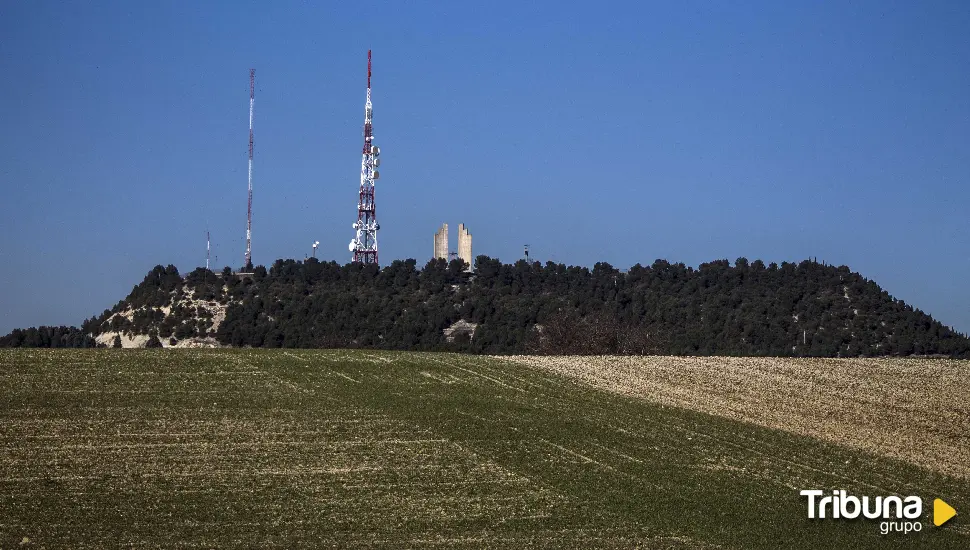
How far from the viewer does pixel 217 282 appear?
67688mm

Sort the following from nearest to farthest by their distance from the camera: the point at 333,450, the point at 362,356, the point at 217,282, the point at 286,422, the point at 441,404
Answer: the point at 333,450 → the point at 286,422 → the point at 441,404 → the point at 362,356 → the point at 217,282

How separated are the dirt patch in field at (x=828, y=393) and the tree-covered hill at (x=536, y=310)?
17.7 meters

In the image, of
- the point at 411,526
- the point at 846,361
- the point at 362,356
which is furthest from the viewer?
the point at 846,361

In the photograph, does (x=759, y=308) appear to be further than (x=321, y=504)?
Yes

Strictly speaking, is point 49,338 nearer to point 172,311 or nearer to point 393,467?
point 172,311

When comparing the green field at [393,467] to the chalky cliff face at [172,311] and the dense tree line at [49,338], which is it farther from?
the chalky cliff face at [172,311]

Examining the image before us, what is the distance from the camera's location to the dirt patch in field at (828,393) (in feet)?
84.5

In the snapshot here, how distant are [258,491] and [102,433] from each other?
549 centimetres

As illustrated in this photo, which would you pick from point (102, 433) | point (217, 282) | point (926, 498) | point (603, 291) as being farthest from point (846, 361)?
point (217, 282)

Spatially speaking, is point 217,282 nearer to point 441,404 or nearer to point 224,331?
point 224,331

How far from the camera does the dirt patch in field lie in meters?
25.7

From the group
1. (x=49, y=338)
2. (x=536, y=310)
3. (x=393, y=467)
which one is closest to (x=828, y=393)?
(x=393, y=467)

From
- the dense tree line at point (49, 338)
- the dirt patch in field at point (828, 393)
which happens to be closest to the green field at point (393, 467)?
the dirt patch in field at point (828, 393)

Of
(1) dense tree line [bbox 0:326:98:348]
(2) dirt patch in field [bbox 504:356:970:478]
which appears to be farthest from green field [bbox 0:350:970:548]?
(1) dense tree line [bbox 0:326:98:348]
